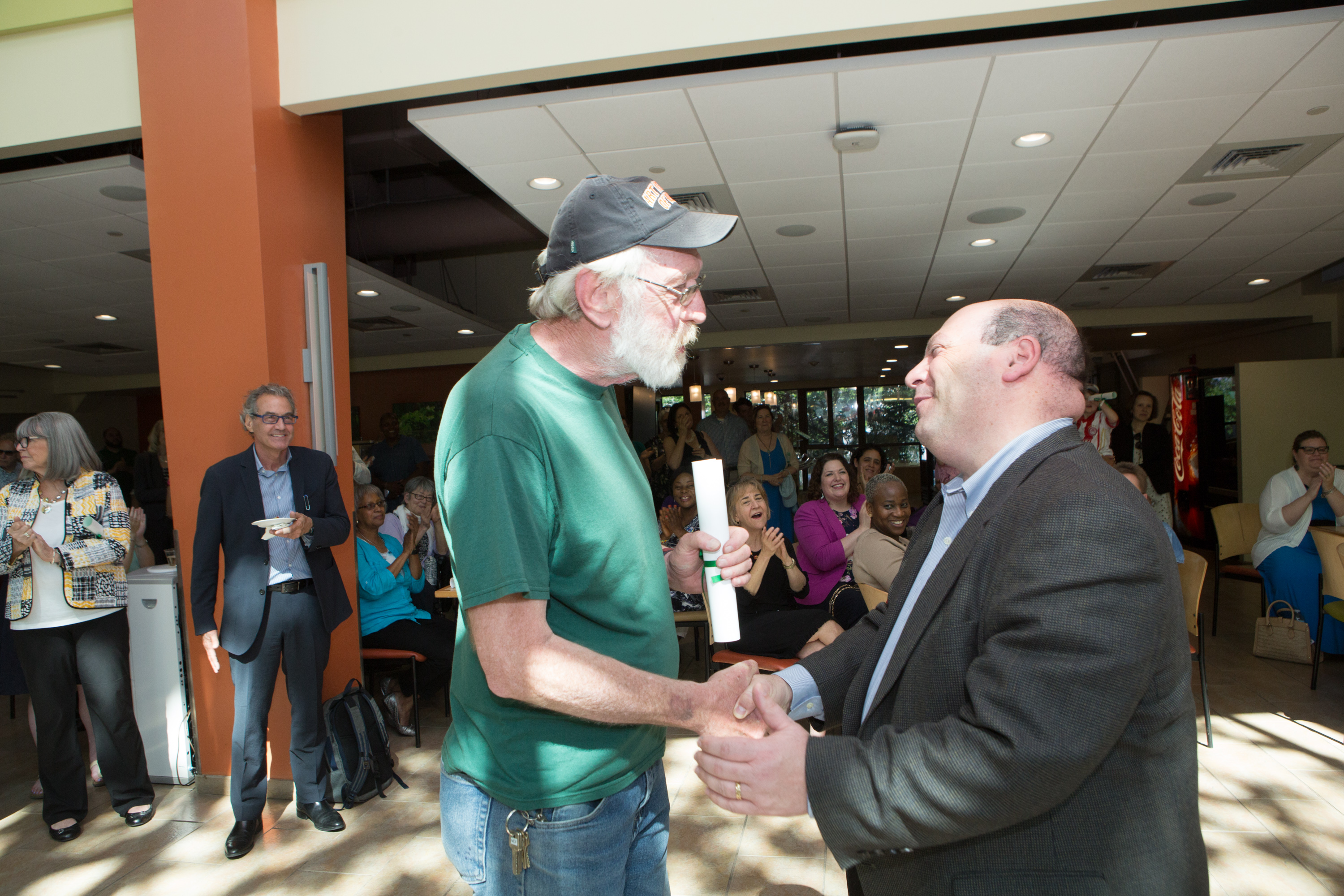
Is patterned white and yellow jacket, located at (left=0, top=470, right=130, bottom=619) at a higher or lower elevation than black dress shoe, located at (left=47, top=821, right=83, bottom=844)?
higher

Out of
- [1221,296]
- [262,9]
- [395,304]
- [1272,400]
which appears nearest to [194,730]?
[262,9]

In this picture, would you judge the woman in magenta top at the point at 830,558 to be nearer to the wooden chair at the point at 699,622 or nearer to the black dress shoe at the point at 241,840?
the wooden chair at the point at 699,622

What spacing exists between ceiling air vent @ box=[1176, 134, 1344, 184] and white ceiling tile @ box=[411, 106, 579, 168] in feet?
12.2

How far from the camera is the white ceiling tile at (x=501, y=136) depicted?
3.71 meters

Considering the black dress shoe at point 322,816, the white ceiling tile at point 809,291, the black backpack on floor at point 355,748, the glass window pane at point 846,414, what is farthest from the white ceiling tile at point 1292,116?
the glass window pane at point 846,414

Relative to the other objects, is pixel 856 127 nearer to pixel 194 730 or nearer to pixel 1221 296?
pixel 194 730

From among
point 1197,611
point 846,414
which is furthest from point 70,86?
point 846,414

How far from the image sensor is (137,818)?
308cm

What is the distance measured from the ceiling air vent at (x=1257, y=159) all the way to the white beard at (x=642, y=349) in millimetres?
4647

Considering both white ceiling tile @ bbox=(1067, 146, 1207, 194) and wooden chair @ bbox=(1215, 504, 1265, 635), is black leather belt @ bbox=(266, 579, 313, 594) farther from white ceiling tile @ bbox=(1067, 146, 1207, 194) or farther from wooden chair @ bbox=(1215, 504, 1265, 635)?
wooden chair @ bbox=(1215, 504, 1265, 635)

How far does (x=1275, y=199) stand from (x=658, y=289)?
20.3ft

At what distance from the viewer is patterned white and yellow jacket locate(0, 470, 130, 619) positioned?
2.87 m

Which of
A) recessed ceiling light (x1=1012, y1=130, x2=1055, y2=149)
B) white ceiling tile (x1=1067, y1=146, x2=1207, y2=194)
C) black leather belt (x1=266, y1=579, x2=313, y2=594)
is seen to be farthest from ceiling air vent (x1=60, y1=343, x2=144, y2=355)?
white ceiling tile (x1=1067, y1=146, x2=1207, y2=194)

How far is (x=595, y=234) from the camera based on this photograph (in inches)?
42.1
